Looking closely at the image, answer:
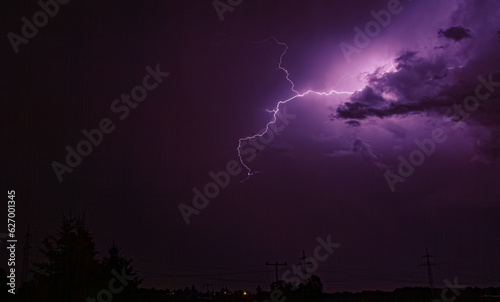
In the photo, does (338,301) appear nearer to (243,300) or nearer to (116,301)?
(243,300)

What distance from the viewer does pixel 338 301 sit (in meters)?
51.6

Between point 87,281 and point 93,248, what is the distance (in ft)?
8.59

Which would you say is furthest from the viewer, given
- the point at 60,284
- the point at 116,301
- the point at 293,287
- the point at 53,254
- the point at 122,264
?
the point at 293,287

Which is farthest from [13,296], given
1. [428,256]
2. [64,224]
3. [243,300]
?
[428,256]

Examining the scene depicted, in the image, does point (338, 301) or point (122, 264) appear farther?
point (338, 301)

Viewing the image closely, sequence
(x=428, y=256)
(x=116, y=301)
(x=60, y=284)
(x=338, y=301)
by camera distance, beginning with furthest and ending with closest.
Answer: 1. (x=338, y=301)
2. (x=428, y=256)
3. (x=116, y=301)
4. (x=60, y=284)

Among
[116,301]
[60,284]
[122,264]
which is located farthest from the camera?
[122,264]

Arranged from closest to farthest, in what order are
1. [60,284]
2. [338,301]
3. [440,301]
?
[60,284] → [440,301] → [338,301]

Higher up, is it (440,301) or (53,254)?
(53,254)

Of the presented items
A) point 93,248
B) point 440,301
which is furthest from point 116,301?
point 440,301

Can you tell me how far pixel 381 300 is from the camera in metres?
49.0

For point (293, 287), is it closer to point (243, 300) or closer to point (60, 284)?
point (243, 300)

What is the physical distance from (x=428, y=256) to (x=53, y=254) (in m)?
35.1

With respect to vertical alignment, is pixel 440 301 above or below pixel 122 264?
below
